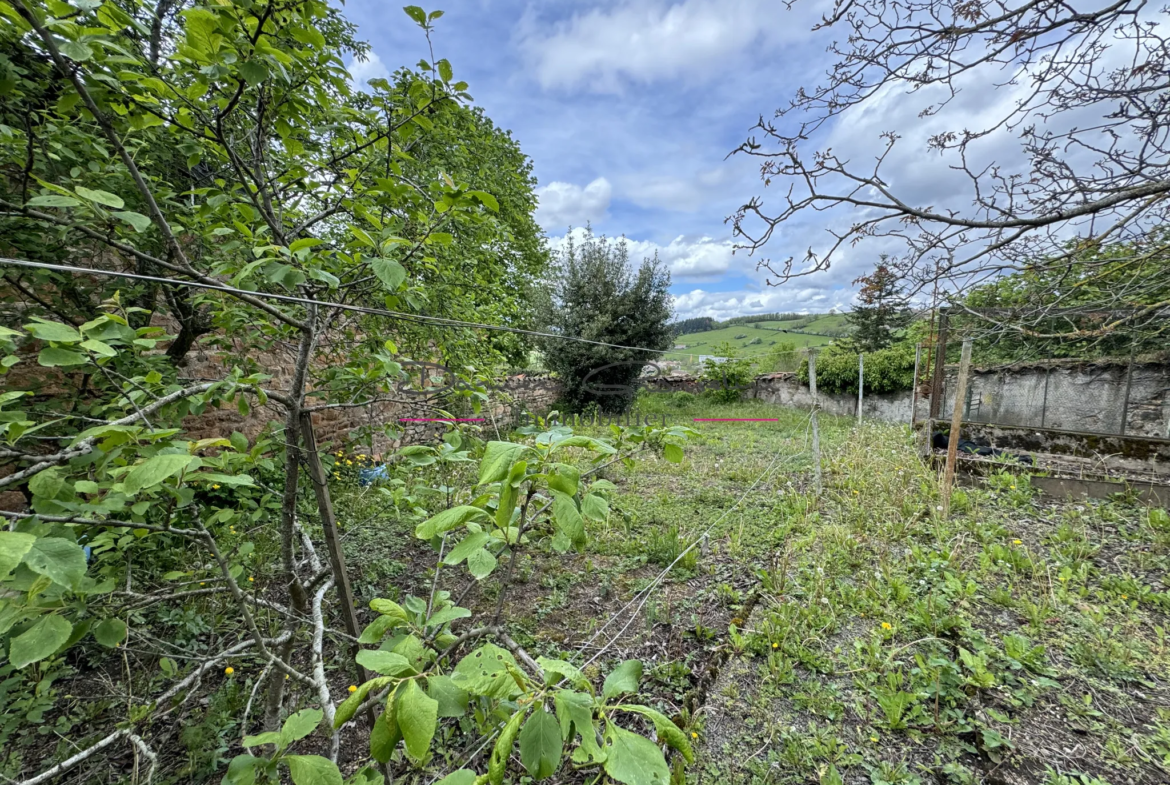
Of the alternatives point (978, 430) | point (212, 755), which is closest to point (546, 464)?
point (212, 755)

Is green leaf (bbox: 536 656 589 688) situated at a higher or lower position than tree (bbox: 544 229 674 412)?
lower

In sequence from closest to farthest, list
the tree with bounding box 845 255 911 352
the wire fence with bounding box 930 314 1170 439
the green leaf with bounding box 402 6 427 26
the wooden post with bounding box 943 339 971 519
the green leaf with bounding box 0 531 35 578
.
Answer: the green leaf with bounding box 0 531 35 578 < the green leaf with bounding box 402 6 427 26 < the tree with bounding box 845 255 911 352 < the wooden post with bounding box 943 339 971 519 < the wire fence with bounding box 930 314 1170 439

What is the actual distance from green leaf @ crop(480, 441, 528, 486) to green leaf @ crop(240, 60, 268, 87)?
902 mm

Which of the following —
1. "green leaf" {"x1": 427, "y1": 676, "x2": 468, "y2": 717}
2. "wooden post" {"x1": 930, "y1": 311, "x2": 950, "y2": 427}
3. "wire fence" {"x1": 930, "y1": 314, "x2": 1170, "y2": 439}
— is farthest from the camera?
"wire fence" {"x1": 930, "y1": 314, "x2": 1170, "y2": 439}

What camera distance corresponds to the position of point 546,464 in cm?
82

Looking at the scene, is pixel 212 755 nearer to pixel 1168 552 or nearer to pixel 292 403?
pixel 292 403

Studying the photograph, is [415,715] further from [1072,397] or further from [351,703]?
[1072,397]

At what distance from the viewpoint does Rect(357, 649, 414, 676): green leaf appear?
64cm

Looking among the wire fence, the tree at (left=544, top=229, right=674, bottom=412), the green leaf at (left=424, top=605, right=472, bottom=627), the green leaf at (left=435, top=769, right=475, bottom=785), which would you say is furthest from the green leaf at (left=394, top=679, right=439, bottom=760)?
the tree at (left=544, top=229, right=674, bottom=412)

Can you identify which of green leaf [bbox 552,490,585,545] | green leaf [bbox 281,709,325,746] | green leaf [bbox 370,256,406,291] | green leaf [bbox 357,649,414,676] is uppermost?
green leaf [bbox 370,256,406,291]

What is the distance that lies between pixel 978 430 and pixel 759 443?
251cm

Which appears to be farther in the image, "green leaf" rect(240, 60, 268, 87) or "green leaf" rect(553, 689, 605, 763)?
"green leaf" rect(240, 60, 268, 87)

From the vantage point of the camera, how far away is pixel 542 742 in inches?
25.1

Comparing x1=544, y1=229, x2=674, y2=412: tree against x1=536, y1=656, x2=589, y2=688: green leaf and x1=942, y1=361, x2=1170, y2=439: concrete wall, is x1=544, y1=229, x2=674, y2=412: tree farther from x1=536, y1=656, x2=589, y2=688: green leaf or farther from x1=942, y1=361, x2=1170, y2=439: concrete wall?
x1=536, y1=656, x2=589, y2=688: green leaf
